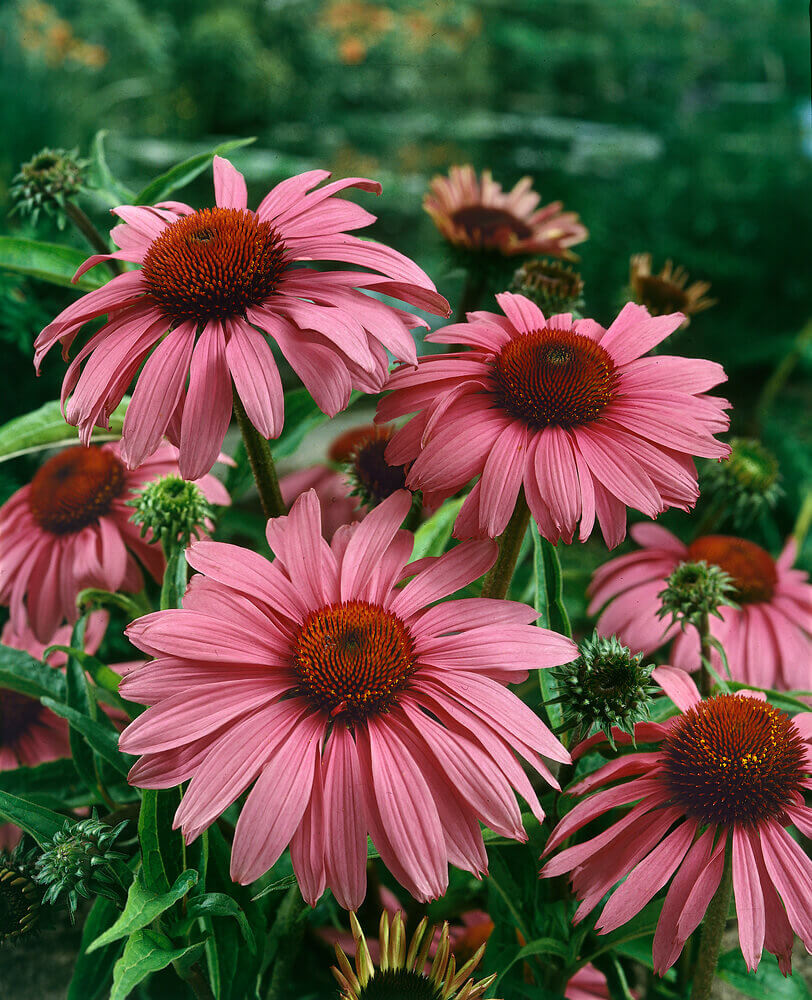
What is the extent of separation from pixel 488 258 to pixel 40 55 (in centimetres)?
130

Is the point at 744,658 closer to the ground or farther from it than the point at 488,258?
closer to the ground

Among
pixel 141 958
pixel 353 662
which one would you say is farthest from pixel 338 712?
pixel 141 958

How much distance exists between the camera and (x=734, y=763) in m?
0.40

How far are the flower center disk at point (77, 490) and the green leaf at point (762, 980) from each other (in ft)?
1.45

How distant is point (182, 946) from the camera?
→ 16.1 inches

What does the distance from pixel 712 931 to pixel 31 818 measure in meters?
0.31

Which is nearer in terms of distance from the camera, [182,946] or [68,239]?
[182,946]

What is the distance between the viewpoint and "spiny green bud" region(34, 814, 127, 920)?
0.37m

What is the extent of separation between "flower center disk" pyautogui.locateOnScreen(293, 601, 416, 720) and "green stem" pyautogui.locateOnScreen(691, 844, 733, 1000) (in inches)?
6.6

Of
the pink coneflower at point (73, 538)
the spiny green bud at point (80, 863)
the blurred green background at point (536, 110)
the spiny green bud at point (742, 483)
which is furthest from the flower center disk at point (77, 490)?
the blurred green background at point (536, 110)

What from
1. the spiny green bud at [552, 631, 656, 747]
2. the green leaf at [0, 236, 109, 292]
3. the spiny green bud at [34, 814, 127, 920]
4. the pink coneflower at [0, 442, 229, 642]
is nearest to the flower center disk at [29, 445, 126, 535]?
the pink coneflower at [0, 442, 229, 642]

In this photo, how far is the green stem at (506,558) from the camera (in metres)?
0.45

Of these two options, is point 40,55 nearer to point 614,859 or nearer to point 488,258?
point 488,258

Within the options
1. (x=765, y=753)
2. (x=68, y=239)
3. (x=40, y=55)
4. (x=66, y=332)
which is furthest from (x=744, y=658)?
(x=40, y=55)
